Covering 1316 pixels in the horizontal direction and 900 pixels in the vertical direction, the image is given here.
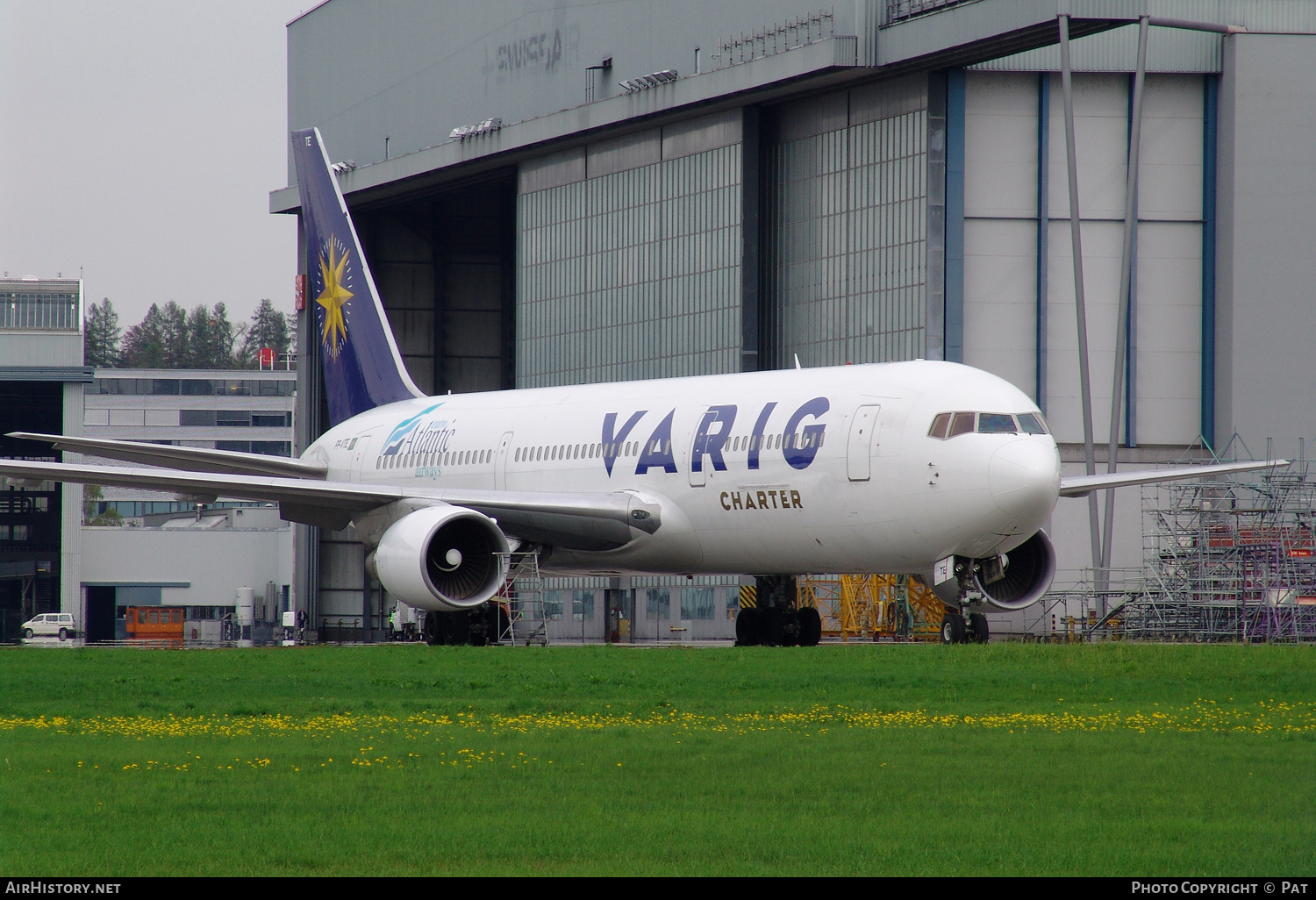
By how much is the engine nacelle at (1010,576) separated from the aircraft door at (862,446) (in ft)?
5.21

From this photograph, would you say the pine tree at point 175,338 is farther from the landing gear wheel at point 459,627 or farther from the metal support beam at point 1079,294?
the landing gear wheel at point 459,627

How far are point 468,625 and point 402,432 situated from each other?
619cm

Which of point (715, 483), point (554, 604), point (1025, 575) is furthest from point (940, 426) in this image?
point (554, 604)

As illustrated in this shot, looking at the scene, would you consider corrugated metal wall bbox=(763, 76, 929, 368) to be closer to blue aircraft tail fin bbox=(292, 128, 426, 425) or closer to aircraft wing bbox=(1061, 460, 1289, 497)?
blue aircraft tail fin bbox=(292, 128, 426, 425)

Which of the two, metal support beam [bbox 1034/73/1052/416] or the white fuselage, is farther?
metal support beam [bbox 1034/73/1052/416]

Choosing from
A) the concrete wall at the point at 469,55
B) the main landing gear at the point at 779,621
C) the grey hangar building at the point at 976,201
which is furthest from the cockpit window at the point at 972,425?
the concrete wall at the point at 469,55

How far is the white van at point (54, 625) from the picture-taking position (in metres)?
54.8

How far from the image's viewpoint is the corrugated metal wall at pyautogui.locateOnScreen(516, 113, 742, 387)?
137 ft

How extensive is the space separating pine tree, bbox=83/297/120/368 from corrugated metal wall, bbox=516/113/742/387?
119562mm

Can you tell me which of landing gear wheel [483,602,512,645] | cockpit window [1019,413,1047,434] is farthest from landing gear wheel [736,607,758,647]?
cockpit window [1019,413,1047,434]

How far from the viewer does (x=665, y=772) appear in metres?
9.66

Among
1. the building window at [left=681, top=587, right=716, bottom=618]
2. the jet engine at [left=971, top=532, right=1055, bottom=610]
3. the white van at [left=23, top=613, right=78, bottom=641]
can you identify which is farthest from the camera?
the white van at [left=23, top=613, right=78, bottom=641]

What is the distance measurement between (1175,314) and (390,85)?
24.8m

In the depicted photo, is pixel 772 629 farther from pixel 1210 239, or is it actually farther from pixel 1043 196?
pixel 1210 239
